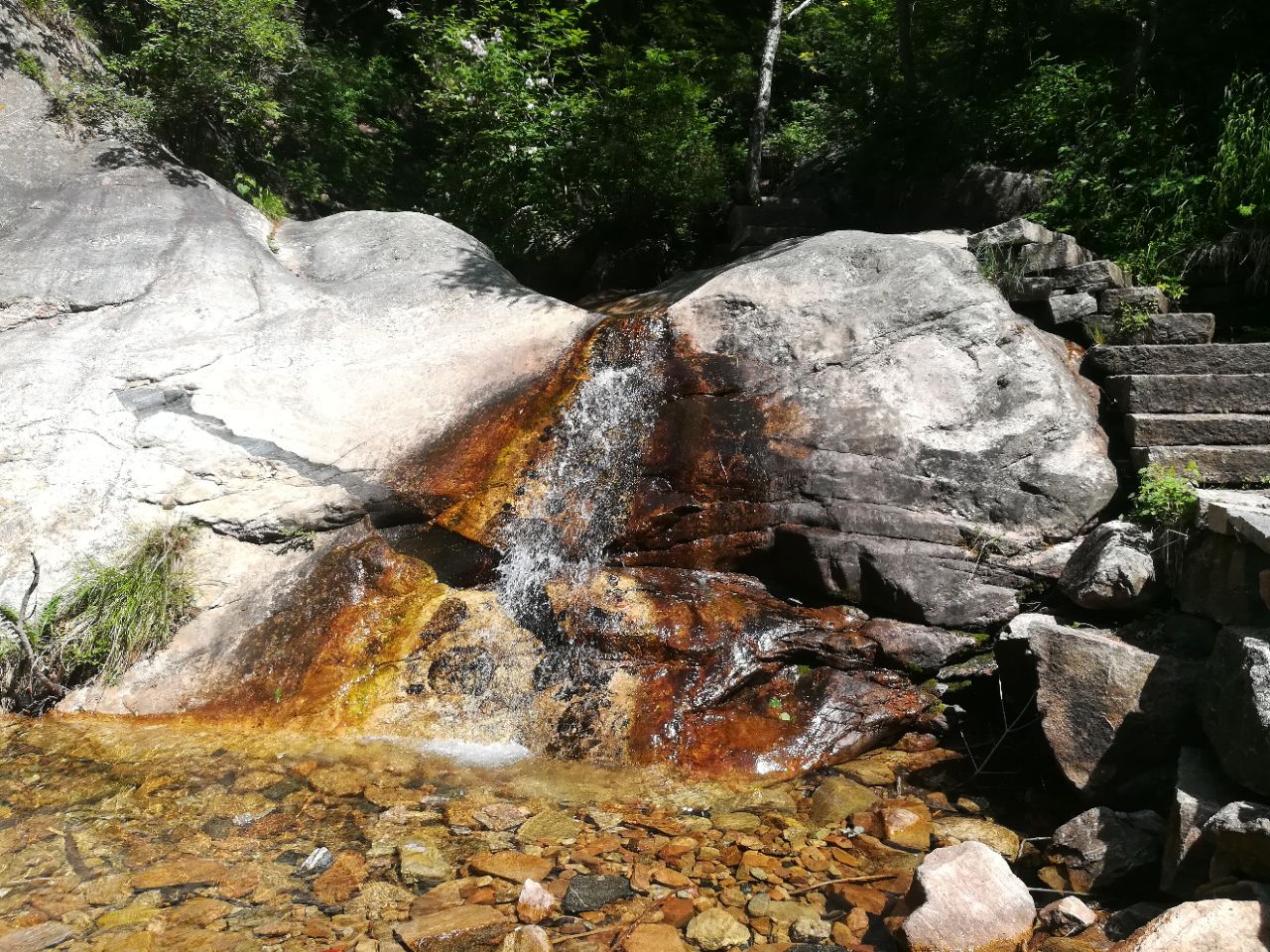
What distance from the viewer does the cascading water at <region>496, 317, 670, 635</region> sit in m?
5.53

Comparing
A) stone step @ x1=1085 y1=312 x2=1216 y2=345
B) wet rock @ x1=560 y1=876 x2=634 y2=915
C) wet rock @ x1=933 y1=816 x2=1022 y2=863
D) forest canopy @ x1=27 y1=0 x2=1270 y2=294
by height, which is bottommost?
wet rock @ x1=933 y1=816 x2=1022 y2=863

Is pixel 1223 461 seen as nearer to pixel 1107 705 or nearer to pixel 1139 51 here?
pixel 1107 705

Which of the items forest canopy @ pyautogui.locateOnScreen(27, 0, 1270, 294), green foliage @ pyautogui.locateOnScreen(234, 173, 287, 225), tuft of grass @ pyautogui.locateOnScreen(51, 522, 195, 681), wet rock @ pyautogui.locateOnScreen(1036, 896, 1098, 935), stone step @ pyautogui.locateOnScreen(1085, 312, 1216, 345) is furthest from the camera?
green foliage @ pyautogui.locateOnScreen(234, 173, 287, 225)

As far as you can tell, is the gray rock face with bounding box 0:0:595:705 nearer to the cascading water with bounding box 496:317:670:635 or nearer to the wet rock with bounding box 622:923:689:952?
the cascading water with bounding box 496:317:670:635

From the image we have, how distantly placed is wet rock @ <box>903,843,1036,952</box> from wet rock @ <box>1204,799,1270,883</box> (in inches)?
25.9

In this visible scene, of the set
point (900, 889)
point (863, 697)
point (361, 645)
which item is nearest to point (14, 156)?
point (361, 645)

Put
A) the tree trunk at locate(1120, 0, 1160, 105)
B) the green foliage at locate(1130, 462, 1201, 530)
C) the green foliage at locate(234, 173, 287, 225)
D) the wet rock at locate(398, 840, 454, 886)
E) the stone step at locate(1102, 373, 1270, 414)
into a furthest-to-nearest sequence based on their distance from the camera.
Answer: the green foliage at locate(234, 173, 287, 225)
the tree trunk at locate(1120, 0, 1160, 105)
the stone step at locate(1102, 373, 1270, 414)
the green foliage at locate(1130, 462, 1201, 530)
the wet rock at locate(398, 840, 454, 886)

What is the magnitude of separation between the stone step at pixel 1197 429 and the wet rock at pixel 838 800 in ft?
9.45

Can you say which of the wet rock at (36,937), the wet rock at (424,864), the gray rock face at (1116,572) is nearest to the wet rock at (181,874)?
the wet rock at (36,937)

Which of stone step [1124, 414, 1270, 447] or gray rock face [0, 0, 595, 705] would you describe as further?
gray rock face [0, 0, 595, 705]

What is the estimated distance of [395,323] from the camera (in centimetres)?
707

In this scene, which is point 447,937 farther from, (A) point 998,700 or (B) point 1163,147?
(B) point 1163,147

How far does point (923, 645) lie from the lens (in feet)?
16.1

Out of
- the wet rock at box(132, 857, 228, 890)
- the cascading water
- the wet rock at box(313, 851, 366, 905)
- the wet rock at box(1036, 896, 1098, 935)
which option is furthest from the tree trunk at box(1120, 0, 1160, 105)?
the wet rock at box(132, 857, 228, 890)
